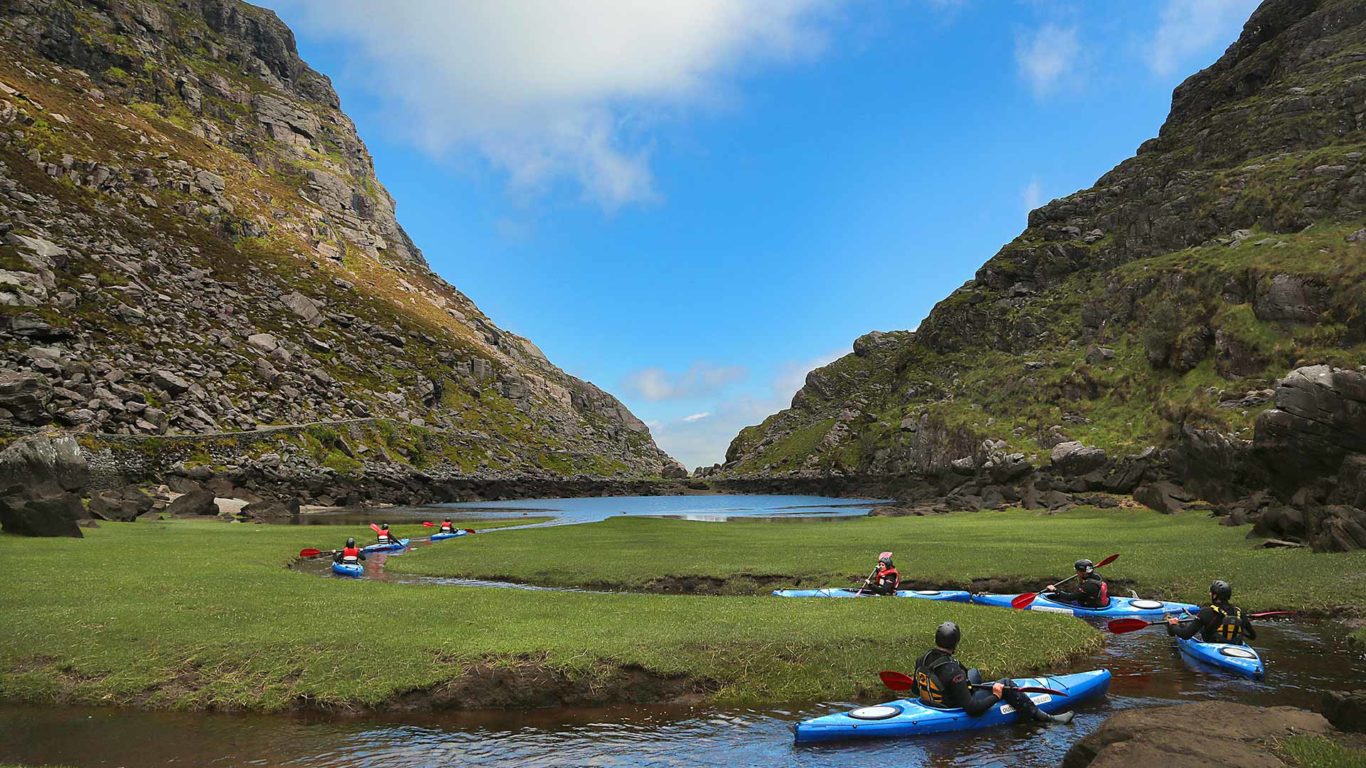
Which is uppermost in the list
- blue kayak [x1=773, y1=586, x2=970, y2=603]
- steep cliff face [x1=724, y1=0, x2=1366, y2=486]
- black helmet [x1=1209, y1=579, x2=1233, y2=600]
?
steep cliff face [x1=724, y1=0, x2=1366, y2=486]

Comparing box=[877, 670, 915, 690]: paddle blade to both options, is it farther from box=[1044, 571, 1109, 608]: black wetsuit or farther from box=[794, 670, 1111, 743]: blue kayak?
box=[1044, 571, 1109, 608]: black wetsuit

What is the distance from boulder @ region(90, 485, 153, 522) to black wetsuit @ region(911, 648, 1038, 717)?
62.6m

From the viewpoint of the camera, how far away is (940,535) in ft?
170

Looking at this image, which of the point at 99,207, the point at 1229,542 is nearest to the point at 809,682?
the point at 1229,542

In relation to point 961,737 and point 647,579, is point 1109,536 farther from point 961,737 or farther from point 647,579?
point 961,737

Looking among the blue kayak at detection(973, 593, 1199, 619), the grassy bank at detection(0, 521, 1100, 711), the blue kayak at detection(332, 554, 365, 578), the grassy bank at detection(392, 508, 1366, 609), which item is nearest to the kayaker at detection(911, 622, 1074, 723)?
the grassy bank at detection(0, 521, 1100, 711)

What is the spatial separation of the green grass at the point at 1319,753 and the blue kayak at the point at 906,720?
5.28 metres

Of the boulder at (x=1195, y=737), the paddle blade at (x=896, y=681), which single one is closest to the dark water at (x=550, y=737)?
the paddle blade at (x=896, y=681)

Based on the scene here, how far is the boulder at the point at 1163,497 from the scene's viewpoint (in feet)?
185

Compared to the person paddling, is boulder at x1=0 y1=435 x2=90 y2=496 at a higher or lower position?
higher

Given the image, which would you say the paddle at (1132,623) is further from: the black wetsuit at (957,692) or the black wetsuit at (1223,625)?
the black wetsuit at (957,692)

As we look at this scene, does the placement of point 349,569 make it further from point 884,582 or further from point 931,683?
point 931,683

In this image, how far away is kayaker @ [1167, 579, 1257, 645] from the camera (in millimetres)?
19062

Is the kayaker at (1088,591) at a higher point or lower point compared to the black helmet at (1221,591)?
lower
